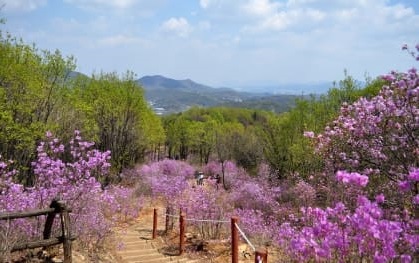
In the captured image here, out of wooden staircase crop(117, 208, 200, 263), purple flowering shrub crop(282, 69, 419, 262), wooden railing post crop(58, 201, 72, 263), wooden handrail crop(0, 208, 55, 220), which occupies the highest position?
purple flowering shrub crop(282, 69, 419, 262)

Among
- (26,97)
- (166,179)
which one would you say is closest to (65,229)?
(166,179)

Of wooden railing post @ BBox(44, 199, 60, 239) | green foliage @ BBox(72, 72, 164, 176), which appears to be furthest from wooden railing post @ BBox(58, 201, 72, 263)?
green foliage @ BBox(72, 72, 164, 176)

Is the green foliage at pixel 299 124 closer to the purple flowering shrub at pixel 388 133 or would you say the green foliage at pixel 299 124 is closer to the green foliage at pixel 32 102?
the green foliage at pixel 32 102

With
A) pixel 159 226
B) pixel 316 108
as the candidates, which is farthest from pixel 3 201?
pixel 316 108

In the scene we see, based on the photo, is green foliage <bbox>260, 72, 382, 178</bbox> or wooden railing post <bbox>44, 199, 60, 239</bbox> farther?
green foliage <bbox>260, 72, 382, 178</bbox>

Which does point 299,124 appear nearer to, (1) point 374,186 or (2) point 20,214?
(1) point 374,186

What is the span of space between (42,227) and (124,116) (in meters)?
22.8

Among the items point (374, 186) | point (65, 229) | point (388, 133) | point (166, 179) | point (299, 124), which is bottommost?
point (166, 179)

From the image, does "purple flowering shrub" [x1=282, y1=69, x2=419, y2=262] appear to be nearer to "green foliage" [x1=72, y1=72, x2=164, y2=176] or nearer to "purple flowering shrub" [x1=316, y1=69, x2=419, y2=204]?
"purple flowering shrub" [x1=316, y1=69, x2=419, y2=204]

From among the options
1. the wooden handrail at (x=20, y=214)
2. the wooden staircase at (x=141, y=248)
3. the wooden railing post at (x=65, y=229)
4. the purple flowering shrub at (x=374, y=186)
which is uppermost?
the purple flowering shrub at (x=374, y=186)

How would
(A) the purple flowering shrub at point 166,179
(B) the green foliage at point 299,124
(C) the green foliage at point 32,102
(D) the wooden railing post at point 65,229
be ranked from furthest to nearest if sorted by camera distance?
(B) the green foliage at point 299,124 < (C) the green foliage at point 32,102 < (A) the purple flowering shrub at point 166,179 < (D) the wooden railing post at point 65,229

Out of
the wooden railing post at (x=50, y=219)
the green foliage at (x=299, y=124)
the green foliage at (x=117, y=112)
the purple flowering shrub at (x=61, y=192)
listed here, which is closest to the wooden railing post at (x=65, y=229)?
the wooden railing post at (x=50, y=219)

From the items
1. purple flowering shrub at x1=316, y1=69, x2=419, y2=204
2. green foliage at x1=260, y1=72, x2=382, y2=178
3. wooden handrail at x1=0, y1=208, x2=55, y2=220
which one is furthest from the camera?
green foliage at x1=260, y1=72, x2=382, y2=178

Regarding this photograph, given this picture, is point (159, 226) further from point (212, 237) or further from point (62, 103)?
point (62, 103)
